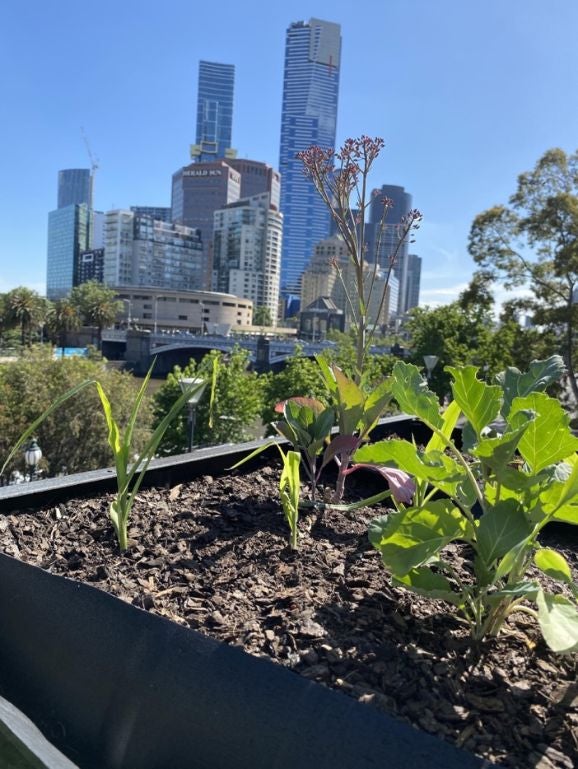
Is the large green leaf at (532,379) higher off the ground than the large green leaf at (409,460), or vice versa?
the large green leaf at (532,379)

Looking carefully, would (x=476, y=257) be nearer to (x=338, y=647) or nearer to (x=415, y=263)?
(x=338, y=647)

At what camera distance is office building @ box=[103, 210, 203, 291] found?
10025 cm

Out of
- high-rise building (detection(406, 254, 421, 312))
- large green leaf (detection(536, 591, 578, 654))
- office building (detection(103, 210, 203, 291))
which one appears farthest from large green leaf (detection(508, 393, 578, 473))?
high-rise building (detection(406, 254, 421, 312))

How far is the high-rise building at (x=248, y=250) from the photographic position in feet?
354

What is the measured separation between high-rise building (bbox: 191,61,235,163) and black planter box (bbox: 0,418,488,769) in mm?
208922

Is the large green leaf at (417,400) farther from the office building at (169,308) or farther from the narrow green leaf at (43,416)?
the office building at (169,308)

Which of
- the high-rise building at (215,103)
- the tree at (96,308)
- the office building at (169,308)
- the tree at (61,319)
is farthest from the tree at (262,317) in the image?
the high-rise building at (215,103)

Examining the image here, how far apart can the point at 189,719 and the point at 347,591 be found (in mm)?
601

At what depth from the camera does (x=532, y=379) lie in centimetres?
157

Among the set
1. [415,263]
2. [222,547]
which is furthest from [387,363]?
[415,263]

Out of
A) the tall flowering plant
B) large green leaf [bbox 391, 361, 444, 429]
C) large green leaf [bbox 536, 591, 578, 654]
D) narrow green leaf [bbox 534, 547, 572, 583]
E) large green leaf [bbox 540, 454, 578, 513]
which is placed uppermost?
the tall flowering plant

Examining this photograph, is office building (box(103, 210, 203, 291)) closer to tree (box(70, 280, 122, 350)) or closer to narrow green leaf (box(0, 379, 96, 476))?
tree (box(70, 280, 122, 350))

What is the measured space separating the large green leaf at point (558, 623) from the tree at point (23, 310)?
47.3 meters

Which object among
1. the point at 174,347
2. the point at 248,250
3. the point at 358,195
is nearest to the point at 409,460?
the point at 358,195
